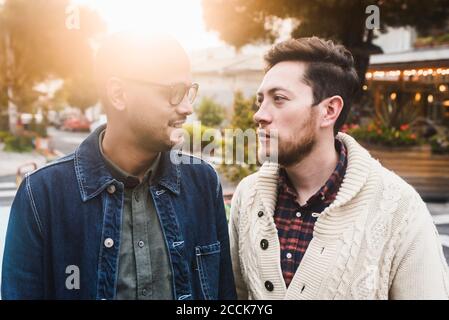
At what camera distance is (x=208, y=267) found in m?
2.02

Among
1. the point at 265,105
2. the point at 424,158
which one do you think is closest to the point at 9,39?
the point at 424,158

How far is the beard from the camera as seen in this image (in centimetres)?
222

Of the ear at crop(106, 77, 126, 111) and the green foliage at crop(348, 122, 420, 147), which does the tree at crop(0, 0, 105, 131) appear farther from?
the ear at crop(106, 77, 126, 111)

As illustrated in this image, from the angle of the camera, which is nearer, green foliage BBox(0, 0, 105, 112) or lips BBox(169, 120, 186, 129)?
lips BBox(169, 120, 186, 129)

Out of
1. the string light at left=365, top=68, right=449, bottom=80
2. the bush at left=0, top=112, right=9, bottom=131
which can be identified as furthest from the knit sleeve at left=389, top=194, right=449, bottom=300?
the bush at left=0, top=112, right=9, bottom=131

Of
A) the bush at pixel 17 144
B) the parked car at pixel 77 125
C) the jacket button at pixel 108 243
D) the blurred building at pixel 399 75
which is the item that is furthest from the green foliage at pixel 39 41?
the jacket button at pixel 108 243

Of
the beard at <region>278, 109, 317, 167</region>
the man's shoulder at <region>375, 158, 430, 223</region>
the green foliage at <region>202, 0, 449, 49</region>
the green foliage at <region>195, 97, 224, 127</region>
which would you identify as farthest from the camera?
the green foliage at <region>195, 97, 224, 127</region>

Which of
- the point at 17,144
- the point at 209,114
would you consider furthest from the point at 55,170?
the point at 209,114

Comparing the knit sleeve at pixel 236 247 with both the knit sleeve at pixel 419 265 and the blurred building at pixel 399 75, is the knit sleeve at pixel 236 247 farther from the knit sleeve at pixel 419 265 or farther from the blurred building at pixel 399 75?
the blurred building at pixel 399 75

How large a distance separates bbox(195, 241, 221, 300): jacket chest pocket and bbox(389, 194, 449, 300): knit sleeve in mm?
727

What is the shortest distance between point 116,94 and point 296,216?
0.95 metres

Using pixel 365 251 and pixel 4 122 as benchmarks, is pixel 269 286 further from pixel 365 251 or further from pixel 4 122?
Result: pixel 4 122

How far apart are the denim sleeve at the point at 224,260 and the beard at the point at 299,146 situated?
34cm

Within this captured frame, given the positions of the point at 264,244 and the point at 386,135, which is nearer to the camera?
the point at 264,244
